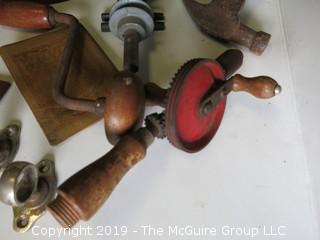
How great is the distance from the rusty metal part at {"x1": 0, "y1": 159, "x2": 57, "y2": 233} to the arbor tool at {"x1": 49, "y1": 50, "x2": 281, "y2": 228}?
3.1 inches

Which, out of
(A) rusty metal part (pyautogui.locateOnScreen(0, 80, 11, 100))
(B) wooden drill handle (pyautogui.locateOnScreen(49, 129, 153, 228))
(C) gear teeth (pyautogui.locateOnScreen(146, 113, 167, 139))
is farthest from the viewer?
(A) rusty metal part (pyautogui.locateOnScreen(0, 80, 11, 100))

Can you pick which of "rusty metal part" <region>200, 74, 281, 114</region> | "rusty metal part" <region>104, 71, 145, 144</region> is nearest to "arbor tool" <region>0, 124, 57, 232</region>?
"rusty metal part" <region>104, 71, 145, 144</region>

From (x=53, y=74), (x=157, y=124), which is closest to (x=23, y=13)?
(x=53, y=74)

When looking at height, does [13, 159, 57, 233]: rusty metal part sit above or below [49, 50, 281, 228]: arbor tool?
below

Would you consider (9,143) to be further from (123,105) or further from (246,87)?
(246,87)

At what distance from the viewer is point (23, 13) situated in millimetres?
596

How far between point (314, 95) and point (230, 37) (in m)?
0.18

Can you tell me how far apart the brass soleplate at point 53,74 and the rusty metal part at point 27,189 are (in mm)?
64

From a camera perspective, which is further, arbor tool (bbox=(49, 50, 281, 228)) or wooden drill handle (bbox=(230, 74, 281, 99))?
wooden drill handle (bbox=(230, 74, 281, 99))

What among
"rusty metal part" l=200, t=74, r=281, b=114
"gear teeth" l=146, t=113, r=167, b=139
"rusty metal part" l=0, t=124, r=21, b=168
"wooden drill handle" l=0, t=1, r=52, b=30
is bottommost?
"rusty metal part" l=0, t=124, r=21, b=168

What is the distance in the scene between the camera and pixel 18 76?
0.58 metres

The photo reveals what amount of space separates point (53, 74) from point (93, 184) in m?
0.29

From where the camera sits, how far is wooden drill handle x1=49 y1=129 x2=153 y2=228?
0.35 m

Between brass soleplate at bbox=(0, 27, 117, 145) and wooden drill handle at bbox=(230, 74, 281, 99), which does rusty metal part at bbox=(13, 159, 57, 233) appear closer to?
brass soleplate at bbox=(0, 27, 117, 145)
